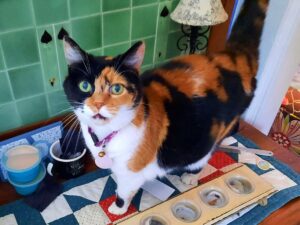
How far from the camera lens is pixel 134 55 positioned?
0.66m

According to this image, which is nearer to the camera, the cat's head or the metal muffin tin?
the cat's head

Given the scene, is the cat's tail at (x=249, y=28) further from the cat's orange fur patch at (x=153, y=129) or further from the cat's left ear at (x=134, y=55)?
the cat's left ear at (x=134, y=55)

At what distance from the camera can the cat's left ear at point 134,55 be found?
0.65m

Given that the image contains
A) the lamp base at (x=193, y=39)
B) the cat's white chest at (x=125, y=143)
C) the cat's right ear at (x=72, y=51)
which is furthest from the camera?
the lamp base at (x=193, y=39)

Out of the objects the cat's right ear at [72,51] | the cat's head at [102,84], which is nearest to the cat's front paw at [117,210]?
the cat's head at [102,84]

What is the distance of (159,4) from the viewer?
114 centimetres

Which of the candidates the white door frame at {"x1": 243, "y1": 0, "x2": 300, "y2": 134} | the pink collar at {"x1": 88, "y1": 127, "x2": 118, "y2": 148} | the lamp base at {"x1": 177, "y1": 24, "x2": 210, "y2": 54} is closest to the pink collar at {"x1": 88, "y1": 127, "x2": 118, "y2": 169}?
the pink collar at {"x1": 88, "y1": 127, "x2": 118, "y2": 148}

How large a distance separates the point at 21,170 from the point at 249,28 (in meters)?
0.82

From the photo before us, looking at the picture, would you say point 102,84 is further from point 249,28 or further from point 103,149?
point 249,28

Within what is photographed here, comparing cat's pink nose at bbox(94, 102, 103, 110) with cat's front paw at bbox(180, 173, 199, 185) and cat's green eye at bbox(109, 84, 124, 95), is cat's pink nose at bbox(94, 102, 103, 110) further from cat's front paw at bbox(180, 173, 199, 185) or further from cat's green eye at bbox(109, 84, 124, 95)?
cat's front paw at bbox(180, 173, 199, 185)

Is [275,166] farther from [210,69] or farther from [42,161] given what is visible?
[42,161]

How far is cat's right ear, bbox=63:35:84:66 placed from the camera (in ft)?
2.12

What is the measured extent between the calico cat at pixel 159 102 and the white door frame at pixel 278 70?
0.18 meters

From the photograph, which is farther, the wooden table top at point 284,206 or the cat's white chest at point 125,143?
the wooden table top at point 284,206
